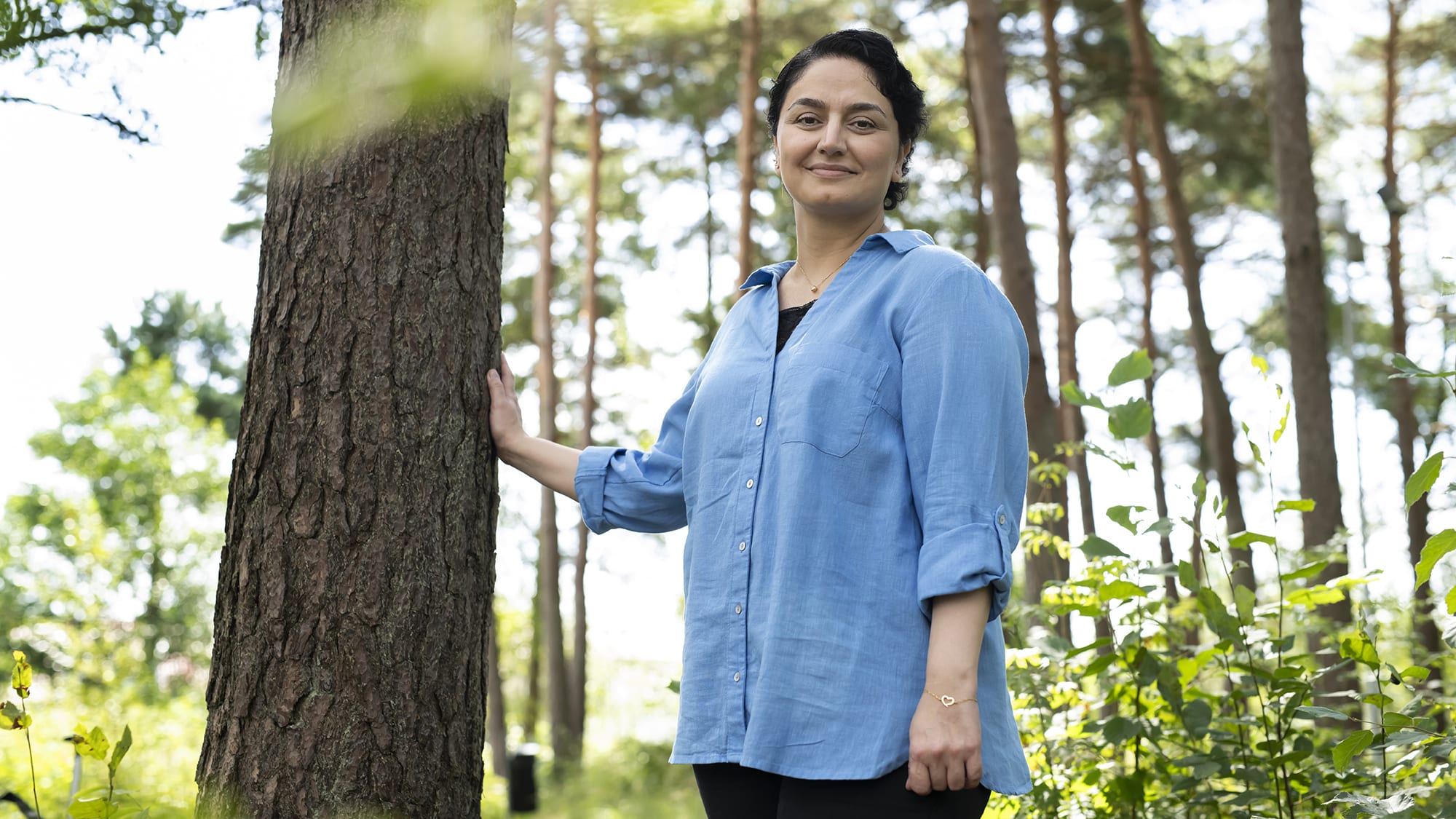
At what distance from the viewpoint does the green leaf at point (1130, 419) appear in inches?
94.9

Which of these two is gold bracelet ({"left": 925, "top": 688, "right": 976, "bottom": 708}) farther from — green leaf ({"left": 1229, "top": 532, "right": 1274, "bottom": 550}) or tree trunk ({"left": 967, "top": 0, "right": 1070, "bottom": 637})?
tree trunk ({"left": 967, "top": 0, "right": 1070, "bottom": 637})

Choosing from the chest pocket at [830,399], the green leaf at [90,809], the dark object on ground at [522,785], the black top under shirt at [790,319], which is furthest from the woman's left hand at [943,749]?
the dark object on ground at [522,785]

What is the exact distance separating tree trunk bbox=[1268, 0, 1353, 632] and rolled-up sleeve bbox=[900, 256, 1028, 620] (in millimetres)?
Result: 5822

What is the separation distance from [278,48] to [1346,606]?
6844mm

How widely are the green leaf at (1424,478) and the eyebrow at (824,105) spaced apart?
3.63 feet

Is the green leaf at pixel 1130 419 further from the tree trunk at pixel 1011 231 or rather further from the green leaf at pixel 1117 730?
the tree trunk at pixel 1011 231

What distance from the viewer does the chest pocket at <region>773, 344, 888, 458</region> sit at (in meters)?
1.69

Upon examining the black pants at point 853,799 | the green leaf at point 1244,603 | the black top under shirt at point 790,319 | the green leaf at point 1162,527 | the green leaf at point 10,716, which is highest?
the black top under shirt at point 790,319

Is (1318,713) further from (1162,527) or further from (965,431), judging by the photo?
(965,431)

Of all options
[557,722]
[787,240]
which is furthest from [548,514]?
[787,240]

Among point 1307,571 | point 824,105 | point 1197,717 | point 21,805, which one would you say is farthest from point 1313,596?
point 21,805

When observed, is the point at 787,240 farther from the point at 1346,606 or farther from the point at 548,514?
the point at 1346,606

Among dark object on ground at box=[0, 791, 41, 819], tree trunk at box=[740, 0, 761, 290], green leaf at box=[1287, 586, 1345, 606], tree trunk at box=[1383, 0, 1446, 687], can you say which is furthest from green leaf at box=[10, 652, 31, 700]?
tree trunk at box=[1383, 0, 1446, 687]

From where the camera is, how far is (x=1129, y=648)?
2473 millimetres
